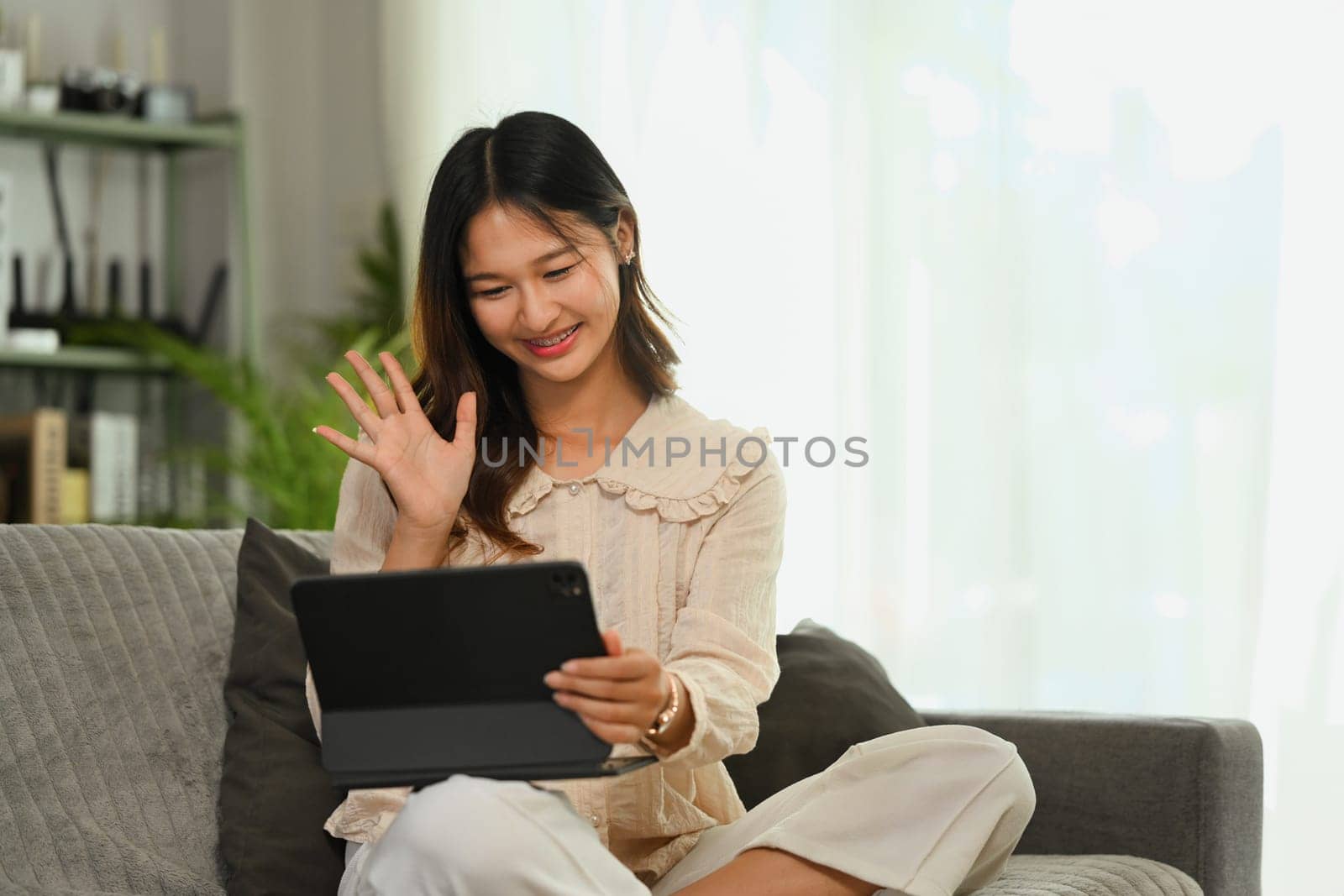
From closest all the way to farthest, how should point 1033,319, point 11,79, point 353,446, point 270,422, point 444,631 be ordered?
point 444,631, point 353,446, point 1033,319, point 270,422, point 11,79

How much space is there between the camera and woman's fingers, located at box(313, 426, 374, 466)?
149 cm

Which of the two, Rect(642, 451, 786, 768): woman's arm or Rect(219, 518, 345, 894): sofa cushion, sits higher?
Rect(642, 451, 786, 768): woman's arm

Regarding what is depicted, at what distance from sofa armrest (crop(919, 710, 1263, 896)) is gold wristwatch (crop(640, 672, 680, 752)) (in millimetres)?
772

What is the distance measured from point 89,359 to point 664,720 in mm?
2785

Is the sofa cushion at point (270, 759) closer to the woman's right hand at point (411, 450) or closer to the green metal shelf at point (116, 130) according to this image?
the woman's right hand at point (411, 450)

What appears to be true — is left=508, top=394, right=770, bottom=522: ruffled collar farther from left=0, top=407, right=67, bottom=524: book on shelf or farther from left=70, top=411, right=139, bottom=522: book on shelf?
left=70, top=411, right=139, bottom=522: book on shelf

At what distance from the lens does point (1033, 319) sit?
2623 mm

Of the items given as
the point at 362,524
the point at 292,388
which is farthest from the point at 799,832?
the point at 292,388

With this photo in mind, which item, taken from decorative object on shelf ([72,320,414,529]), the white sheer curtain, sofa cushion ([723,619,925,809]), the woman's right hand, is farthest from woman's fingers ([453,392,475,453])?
decorative object on shelf ([72,320,414,529])

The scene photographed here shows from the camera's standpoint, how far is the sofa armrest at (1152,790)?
5.93ft

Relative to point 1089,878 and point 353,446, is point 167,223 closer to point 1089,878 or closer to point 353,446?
point 353,446

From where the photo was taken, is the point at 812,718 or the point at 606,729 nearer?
the point at 606,729

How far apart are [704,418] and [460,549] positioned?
0.32m

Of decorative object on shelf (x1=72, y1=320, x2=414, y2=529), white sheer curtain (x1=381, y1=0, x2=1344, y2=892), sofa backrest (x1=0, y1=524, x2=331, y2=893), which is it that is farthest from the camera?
decorative object on shelf (x1=72, y1=320, x2=414, y2=529)
